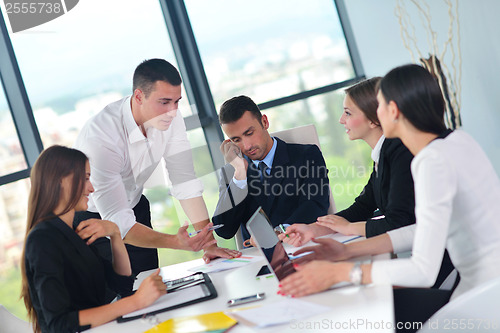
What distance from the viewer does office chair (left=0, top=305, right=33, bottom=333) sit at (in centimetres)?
205

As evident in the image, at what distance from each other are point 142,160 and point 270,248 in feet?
4.50

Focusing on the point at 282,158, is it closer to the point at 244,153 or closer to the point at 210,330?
the point at 244,153

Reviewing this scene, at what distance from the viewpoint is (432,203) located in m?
1.27

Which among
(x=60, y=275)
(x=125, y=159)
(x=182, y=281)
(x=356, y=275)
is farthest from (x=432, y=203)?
(x=125, y=159)

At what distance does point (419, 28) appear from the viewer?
4098mm

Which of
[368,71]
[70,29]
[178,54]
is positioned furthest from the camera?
[368,71]


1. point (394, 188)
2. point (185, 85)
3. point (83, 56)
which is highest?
point (83, 56)

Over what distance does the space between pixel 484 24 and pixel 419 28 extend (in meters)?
0.53

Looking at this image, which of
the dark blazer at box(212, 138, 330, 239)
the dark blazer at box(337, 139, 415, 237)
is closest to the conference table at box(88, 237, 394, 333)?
the dark blazer at box(337, 139, 415, 237)

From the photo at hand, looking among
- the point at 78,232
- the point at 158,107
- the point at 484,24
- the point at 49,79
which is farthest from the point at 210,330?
the point at 484,24

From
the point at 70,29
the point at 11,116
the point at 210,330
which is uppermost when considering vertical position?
the point at 70,29

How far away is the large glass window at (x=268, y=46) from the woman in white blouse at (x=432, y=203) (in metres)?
2.69

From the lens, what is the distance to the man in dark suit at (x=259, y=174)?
2.65 m

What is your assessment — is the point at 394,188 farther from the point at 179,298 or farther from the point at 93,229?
the point at 93,229
